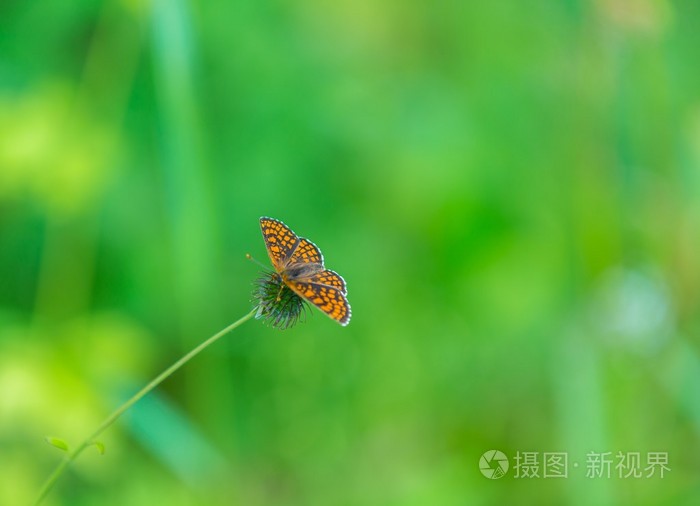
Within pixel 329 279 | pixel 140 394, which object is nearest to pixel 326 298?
pixel 329 279

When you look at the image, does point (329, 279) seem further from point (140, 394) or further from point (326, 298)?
point (140, 394)

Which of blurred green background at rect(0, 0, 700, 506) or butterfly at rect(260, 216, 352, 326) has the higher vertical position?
blurred green background at rect(0, 0, 700, 506)

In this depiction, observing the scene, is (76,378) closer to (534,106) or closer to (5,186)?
(5,186)

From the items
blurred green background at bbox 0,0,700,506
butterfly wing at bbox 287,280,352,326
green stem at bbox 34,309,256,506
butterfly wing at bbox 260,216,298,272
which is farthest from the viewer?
blurred green background at bbox 0,0,700,506

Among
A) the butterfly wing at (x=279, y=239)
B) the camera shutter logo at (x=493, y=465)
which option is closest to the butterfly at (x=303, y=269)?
the butterfly wing at (x=279, y=239)

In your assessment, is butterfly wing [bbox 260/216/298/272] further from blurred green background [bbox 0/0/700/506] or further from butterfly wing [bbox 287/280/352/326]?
blurred green background [bbox 0/0/700/506]

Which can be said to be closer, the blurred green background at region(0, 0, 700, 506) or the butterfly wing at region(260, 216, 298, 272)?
the butterfly wing at region(260, 216, 298, 272)

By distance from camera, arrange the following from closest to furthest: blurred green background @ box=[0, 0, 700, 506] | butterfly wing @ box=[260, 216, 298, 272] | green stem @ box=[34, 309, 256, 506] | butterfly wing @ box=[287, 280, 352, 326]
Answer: green stem @ box=[34, 309, 256, 506]
butterfly wing @ box=[287, 280, 352, 326]
butterfly wing @ box=[260, 216, 298, 272]
blurred green background @ box=[0, 0, 700, 506]

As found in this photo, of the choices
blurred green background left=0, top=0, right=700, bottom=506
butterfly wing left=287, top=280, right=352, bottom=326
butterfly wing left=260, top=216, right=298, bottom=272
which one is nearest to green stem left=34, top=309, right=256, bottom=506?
butterfly wing left=287, top=280, right=352, bottom=326

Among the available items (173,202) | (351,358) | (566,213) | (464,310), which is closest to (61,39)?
(173,202)

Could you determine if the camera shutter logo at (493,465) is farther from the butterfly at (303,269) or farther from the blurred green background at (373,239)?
the butterfly at (303,269)
